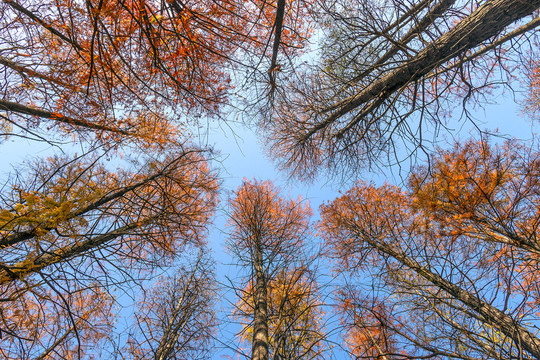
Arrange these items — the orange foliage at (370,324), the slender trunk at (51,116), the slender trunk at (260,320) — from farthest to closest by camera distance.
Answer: the slender trunk at (51,116) → the slender trunk at (260,320) → the orange foliage at (370,324)

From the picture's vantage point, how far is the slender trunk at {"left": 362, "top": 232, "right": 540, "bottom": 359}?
6.39ft

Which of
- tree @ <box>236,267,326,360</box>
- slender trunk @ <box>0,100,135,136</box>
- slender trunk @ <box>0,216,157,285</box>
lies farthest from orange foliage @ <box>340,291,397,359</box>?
slender trunk @ <box>0,100,135,136</box>

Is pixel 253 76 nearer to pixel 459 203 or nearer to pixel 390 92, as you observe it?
pixel 390 92

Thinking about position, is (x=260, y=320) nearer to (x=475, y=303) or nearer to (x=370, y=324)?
(x=370, y=324)

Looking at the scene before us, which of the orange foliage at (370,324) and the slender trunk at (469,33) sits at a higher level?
the slender trunk at (469,33)

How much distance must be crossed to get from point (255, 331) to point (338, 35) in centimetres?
467

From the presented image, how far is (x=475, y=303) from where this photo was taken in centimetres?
288

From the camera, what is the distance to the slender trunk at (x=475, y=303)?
6.39 ft

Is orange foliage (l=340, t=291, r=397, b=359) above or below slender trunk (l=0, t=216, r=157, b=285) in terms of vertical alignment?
below

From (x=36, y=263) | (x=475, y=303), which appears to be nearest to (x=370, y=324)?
(x=475, y=303)

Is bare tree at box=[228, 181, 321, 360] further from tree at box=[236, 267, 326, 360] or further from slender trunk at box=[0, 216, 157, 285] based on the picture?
slender trunk at box=[0, 216, 157, 285]

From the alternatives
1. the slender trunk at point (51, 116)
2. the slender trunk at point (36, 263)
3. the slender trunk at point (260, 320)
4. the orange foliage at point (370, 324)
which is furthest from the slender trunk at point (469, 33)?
the slender trunk at point (51, 116)

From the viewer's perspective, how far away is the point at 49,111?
3.71 metres

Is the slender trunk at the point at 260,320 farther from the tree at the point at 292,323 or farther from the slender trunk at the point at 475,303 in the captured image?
the slender trunk at the point at 475,303
